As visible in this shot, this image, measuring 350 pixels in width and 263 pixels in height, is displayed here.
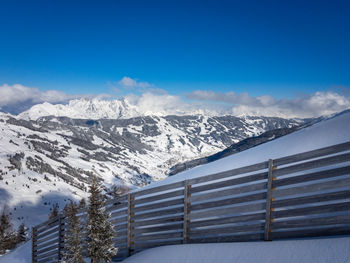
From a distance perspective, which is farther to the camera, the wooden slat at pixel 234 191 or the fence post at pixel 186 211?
the fence post at pixel 186 211

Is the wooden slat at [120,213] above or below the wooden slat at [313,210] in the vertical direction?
below

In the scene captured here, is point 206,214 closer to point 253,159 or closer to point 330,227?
point 330,227

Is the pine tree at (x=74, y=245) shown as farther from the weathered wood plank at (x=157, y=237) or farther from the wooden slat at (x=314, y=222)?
the wooden slat at (x=314, y=222)

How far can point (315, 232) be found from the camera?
5.05 meters

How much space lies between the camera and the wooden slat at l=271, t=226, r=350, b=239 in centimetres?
475

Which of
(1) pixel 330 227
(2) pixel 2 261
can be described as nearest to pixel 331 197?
(1) pixel 330 227

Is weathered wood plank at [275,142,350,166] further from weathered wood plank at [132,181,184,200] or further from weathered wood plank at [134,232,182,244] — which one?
weathered wood plank at [134,232,182,244]

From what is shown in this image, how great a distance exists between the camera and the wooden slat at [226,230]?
19.5 ft

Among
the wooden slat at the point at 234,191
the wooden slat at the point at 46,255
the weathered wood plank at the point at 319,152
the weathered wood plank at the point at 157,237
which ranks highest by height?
the weathered wood plank at the point at 319,152

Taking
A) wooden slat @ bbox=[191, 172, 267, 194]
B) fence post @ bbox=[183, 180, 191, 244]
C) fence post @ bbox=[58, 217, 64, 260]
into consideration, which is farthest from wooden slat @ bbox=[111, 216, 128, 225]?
fence post @ bbox=[58, 217, 64, 260]

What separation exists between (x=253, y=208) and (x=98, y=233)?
17.0 ft

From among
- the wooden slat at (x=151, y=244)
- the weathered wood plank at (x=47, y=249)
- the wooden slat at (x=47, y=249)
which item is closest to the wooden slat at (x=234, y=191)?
the wooden slat at (x=151, y=244)

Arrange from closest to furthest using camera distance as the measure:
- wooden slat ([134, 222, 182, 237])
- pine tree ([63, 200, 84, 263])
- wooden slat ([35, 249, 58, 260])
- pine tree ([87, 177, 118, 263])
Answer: wooden slat ([134, 222, 182, 237]) < pine tree ([87, 177, 118, 263]) < pine tree ([63, 200, 84, 263]) < wooden slat ([35, 249, 58, 260])

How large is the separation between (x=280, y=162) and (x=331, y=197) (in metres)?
1.12
